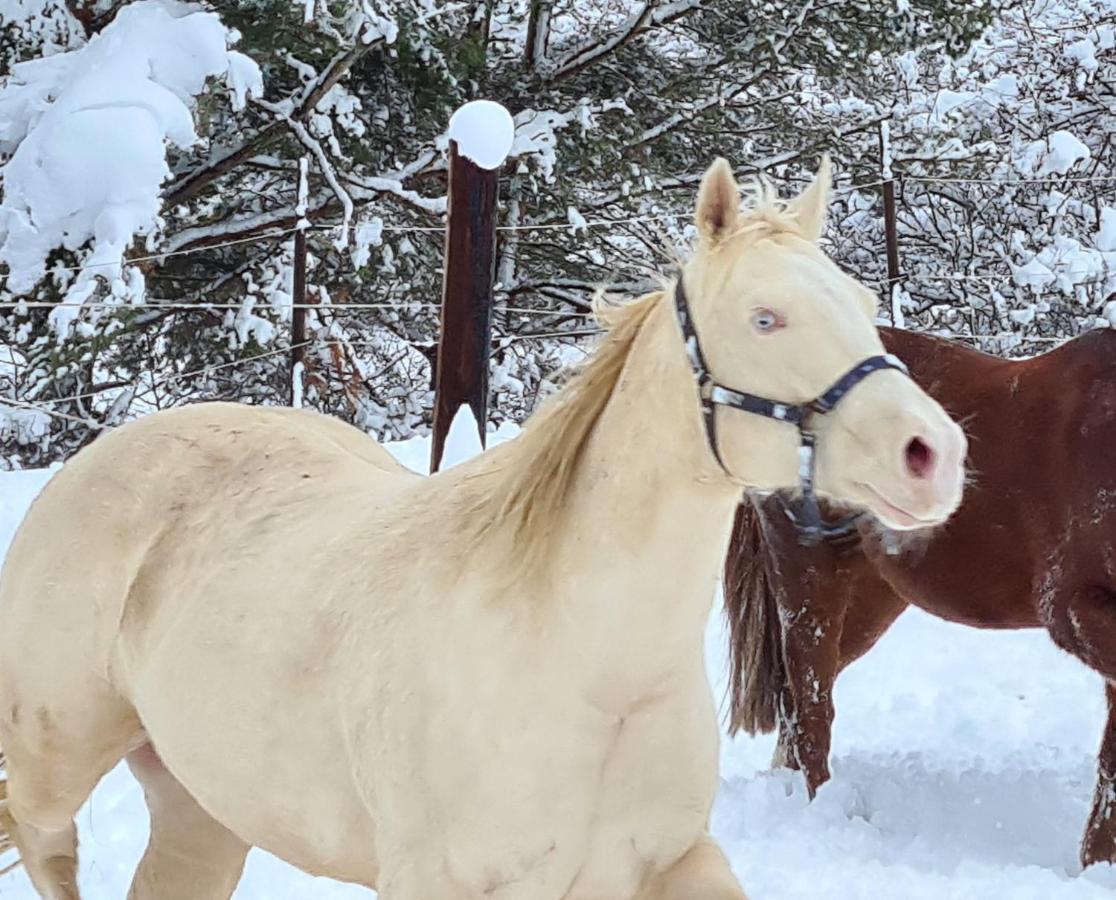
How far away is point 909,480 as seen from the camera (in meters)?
1.46

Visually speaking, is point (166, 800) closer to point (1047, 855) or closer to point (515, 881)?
point (515, 881)

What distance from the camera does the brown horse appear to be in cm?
371

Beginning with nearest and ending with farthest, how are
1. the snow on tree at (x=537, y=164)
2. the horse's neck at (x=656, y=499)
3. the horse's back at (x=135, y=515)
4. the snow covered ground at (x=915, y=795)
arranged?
the horse's neck at (x=656, y=499), the horse's back at (x=135, y=515), the snow covered ground at (x=915, y=795), the snow on tree at (x=537, y=164)

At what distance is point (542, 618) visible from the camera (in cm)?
180

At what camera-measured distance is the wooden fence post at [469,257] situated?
4582 mm

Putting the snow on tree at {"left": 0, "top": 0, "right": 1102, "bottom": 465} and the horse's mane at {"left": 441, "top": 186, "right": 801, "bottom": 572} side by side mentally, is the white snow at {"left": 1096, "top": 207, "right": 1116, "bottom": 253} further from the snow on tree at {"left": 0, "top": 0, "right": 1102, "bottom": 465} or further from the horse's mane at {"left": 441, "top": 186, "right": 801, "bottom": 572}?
the horse's mane at {"left": 441, "top": 186, "right": 801, "bottom": 572}

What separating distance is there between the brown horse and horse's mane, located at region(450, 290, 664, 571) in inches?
62.0

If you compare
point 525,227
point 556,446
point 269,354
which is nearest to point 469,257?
point 556,446

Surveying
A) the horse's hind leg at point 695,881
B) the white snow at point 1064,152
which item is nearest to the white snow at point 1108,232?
the white snow at point 1064,152

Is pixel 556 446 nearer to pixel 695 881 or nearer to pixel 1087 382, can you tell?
pixel 695 881

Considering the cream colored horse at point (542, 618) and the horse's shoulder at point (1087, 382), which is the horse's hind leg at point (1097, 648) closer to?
the horse's shoulder at point (1087, 382)

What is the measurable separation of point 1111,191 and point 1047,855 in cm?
763

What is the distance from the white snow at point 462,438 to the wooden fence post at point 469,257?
27 mm

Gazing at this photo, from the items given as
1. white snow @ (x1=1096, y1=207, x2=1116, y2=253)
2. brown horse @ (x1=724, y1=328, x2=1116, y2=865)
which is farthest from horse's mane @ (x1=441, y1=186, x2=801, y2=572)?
white snow @ (x1=1096, y1=207, x2=1116, y2=253)
